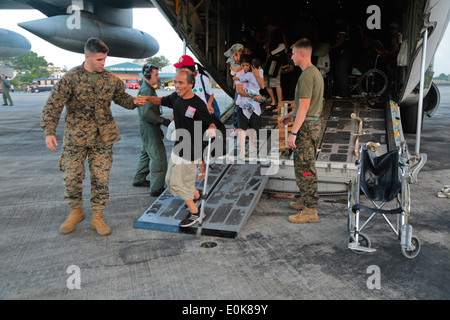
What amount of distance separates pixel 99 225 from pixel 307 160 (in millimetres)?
2399

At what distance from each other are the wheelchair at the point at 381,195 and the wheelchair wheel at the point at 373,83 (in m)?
4.86

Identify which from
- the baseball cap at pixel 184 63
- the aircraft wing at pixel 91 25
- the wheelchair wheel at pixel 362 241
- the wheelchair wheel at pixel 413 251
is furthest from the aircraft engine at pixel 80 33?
the wheelchair wheel at pixel 413 251

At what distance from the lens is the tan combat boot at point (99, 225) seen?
3.92m

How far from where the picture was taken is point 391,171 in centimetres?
378

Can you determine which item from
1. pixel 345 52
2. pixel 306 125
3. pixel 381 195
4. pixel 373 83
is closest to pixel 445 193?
pixel 381 195

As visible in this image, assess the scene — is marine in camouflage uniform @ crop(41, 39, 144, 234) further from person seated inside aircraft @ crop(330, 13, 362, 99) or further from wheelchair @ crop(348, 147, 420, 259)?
person seated inside aircraft @ crop(330, 13, 362, 99)

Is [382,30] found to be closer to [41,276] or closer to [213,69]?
[213,69]

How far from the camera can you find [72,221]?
4.02 m

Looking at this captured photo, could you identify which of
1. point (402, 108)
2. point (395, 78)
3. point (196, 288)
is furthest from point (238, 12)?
point (196, 288)

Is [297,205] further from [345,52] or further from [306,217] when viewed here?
[345,52]

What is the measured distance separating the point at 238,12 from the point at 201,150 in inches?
230

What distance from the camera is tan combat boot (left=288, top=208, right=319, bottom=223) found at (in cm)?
427

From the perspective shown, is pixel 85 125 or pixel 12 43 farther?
pixel 12 43

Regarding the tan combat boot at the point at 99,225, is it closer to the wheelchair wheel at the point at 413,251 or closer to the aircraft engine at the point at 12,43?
the wheelchair wheel at the point at 413,251
